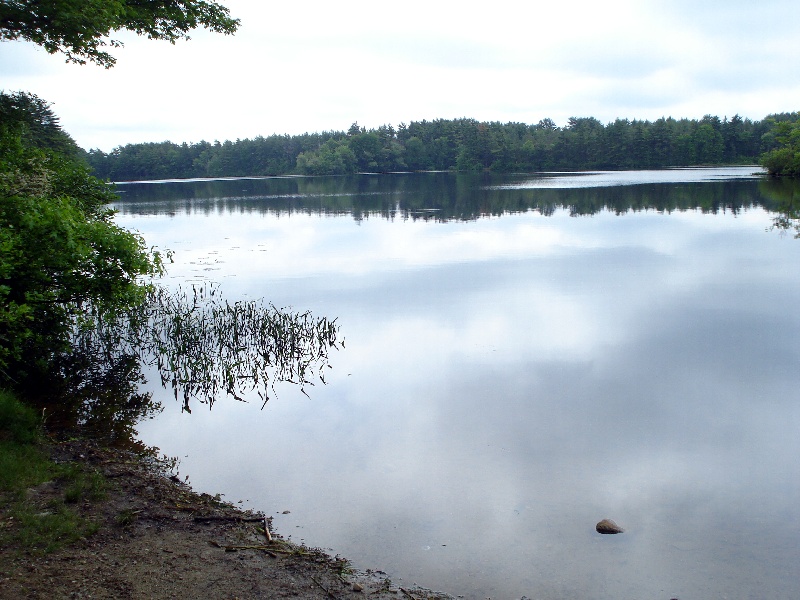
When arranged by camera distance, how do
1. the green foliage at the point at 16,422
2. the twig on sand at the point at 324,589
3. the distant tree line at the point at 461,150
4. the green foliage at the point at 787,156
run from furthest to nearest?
the distant tree line at the point at 461,150 → the green foliage at the point at 787,156 → the green foliage at the point at 16,422 → the twig on sand at the point at 324,589

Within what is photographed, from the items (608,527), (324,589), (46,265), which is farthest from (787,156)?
(324,589)

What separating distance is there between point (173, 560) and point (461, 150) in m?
128

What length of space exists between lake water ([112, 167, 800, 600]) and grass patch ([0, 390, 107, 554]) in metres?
1.61

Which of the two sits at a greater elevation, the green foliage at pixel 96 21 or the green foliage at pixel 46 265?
the green foliage at pixel 96 21

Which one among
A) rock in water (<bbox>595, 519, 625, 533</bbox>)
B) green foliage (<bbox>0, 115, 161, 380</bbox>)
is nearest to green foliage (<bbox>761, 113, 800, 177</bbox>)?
rock in water (<bbox>595, 519, 625, 533</bbox>)

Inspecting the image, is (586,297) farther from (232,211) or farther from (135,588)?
(232,211)

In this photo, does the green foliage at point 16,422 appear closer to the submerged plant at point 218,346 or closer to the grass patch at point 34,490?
the grass patch at point 34,490

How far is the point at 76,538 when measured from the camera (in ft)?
18.2

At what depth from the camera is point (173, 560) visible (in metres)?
5.42

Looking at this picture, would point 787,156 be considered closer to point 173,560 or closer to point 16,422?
point 16,422

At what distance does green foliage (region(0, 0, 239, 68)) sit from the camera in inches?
483

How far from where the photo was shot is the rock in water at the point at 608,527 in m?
6.64

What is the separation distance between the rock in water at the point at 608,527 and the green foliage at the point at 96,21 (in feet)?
39.5

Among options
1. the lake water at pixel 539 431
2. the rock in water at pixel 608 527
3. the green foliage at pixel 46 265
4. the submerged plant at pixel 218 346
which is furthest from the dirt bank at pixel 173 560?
the submerged plant at pixel 218 346
